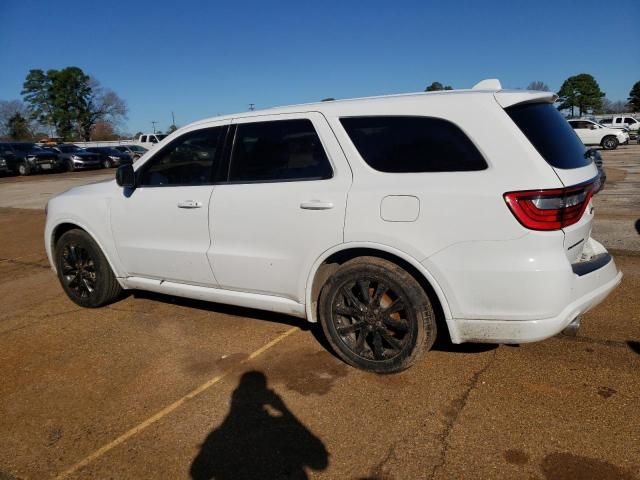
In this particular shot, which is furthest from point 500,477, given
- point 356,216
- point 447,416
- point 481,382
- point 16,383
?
point 16,383

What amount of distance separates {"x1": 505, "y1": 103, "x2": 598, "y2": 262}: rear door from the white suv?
0.01 meters

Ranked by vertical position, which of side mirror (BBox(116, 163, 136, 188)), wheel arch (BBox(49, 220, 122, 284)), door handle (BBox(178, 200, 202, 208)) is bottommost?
wheel arch (BBox(49, 220, 122, 284))

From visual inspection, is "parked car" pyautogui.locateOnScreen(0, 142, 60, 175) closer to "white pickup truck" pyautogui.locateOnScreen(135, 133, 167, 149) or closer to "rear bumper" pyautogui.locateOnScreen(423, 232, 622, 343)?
"white pickup truck" pyautogui.locateOnScreen(135, 133, 167, 149)

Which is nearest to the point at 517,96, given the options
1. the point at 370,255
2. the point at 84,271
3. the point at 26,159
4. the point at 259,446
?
the point at 370,255

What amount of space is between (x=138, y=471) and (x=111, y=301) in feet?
8.90

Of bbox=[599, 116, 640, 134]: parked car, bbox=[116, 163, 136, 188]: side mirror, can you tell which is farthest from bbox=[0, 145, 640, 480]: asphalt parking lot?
bbox=[599, 116, 640, 134]: parked car

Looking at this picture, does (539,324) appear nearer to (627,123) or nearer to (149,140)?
(149,140)

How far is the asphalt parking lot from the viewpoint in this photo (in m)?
2.55

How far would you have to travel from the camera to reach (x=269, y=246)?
3.56 metres

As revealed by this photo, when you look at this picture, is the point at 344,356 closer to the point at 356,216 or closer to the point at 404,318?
the point at 404,318

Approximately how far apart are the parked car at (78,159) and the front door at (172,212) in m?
28.8

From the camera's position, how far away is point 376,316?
10.8ft

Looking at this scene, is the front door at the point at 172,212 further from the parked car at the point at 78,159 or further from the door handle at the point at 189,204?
the parked car at the point at 78,159

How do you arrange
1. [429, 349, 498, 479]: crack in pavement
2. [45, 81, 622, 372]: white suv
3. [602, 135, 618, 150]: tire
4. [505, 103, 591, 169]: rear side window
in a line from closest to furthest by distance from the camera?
[429, 349, 498, 479]: crack in pavement, [45, 81, 622, 372]: white suv, [505, 103, 591, 169]: rear side window, [602, 135, 618, 150]: tire
